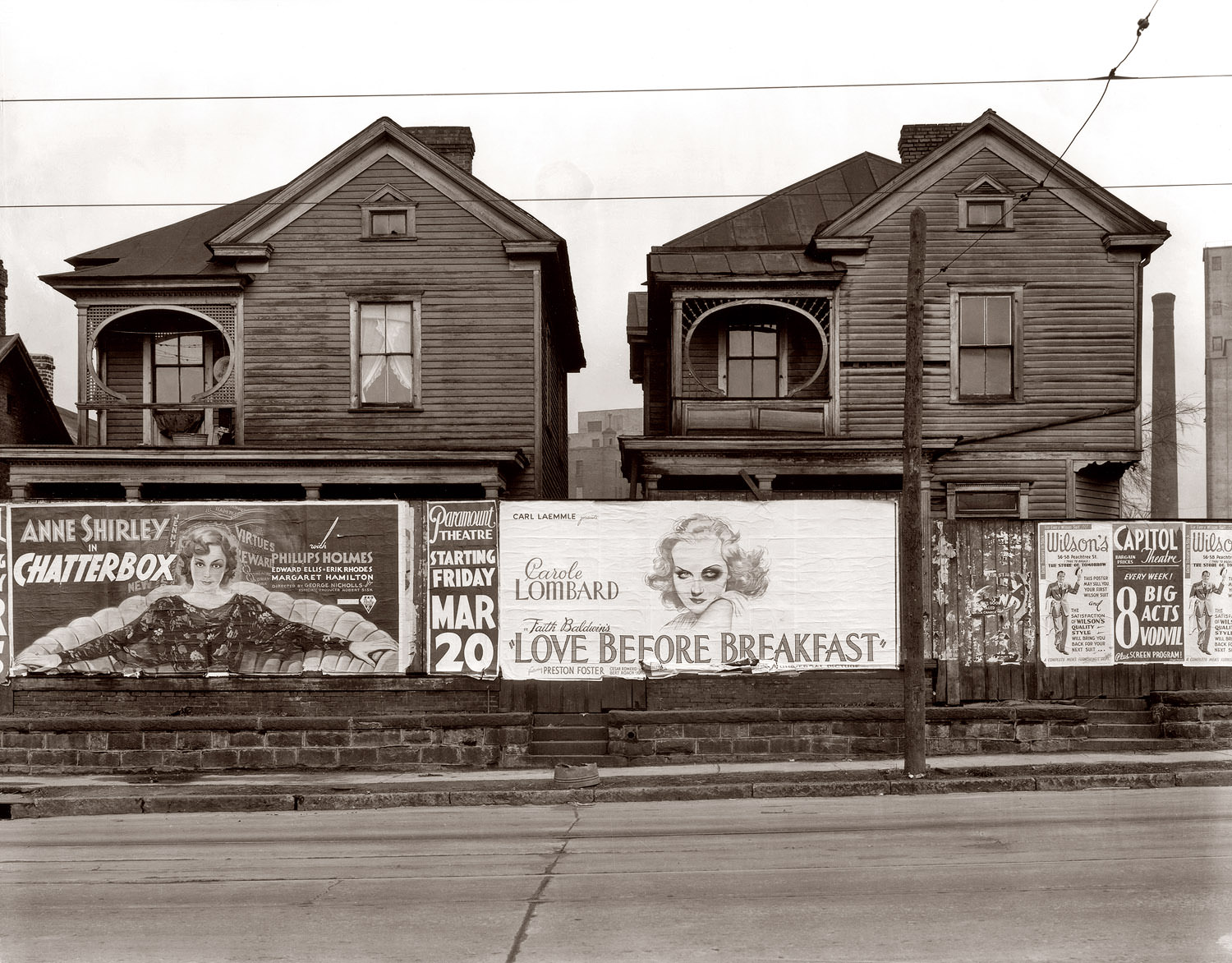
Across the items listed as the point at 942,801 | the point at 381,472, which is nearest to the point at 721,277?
the point at 381,472

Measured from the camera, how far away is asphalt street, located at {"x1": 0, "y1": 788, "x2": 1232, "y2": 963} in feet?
22.7

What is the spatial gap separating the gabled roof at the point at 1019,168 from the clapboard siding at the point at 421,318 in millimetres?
6348

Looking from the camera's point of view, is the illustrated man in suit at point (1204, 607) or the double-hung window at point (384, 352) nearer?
the illustrated man in suit at point (1204, 607)

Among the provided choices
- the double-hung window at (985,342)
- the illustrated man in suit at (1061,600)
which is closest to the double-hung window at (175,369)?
the double-hung window at (985,342)

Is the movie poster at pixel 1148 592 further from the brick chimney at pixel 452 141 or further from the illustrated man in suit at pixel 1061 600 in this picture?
the brick chimney at pixel 452 141

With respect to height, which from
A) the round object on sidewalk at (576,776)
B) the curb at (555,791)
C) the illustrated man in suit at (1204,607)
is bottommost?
the curb at (555,791)

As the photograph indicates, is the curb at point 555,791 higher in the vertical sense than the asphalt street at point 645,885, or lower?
lower

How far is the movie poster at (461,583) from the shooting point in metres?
15.5

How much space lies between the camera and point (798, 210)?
26250mm

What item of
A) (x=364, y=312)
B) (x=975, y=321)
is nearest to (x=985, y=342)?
(x=975, y=321)

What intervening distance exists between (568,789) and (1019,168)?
16.1 m

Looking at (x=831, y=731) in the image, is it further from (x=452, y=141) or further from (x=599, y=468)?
(x=599, y=468)

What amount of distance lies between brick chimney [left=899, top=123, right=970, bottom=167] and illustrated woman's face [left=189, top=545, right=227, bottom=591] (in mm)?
17662

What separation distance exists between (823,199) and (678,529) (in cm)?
1343
